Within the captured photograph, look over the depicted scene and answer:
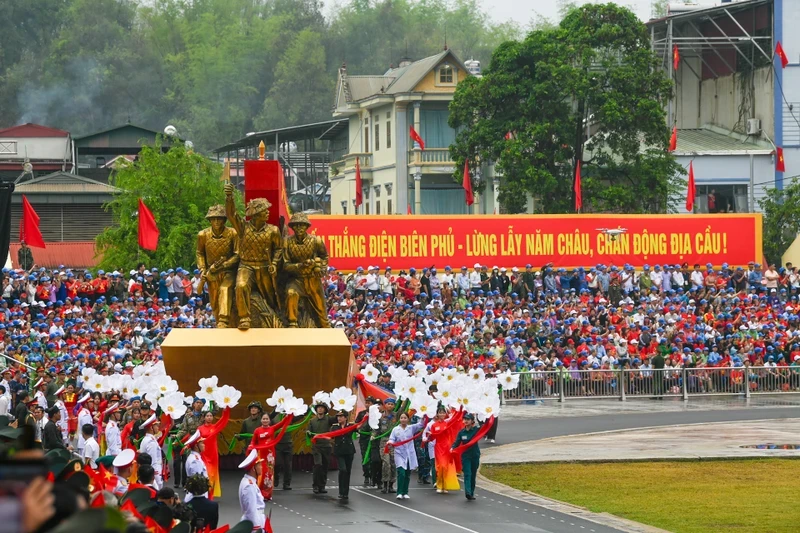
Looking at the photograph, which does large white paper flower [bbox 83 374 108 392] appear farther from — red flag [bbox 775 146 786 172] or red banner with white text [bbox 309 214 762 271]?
red flag [bbox 775 146 786 172]

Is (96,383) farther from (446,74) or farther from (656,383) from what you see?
(446,74)

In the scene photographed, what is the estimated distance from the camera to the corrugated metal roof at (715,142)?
5841 cm

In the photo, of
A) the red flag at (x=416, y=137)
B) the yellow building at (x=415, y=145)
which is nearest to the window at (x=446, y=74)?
the yellow building at (x=415, y=145)

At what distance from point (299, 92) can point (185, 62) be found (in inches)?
729

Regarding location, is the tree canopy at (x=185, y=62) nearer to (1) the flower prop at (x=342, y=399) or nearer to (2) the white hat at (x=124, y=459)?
(1) the flower prop at (x=342, y=399)

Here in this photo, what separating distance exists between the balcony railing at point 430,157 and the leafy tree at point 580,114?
21.8 feet

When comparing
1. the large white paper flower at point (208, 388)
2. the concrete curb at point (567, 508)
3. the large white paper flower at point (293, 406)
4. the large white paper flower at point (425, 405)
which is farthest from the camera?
the large white paper flower at point (425, 405)

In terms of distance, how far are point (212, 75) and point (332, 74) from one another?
9.88 metres

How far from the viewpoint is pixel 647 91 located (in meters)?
53.1

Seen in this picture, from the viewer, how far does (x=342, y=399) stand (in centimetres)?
2216

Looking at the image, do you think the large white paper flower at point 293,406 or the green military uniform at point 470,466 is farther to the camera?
the green military uniform at point 470,466

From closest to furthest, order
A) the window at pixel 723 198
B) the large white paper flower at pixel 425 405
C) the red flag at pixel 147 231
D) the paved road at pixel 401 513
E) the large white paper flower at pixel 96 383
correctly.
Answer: the paved road at pixel 401 513 → the large white paper flower at pixel 96 383 → the large white paper flower at pixel 425 405 → the red flag at pixel 147 231 → the window at pixel 723 198

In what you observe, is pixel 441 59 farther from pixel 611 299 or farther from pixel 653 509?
pixel 653 509

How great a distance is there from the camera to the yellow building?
61.0 meters
